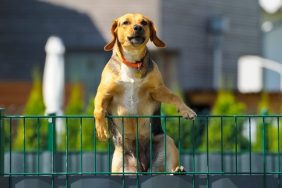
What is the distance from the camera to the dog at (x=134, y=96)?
23.7 feet

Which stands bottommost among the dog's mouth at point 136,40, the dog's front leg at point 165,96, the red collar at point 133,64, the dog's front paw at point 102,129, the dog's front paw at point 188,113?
the dog's front paw at point 102,129

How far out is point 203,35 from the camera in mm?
26922

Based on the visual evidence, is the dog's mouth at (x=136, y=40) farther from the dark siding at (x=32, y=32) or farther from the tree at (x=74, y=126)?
the dark siding at (x=32, y=32)

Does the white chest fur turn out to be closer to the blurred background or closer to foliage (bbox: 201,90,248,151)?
foliage (bbox: 201,90,248,151)

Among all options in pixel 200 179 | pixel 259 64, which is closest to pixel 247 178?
pixel 200 179

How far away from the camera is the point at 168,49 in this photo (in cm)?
2544

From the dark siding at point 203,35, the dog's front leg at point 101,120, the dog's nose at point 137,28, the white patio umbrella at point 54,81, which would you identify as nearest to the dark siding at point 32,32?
the dark siding at point 203,35

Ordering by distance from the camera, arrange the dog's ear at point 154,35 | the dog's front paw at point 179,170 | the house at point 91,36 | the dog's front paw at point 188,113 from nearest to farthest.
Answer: the dog's front paw at point 179,170
the dog's front paw at point 188,113
the dog's ear at point 154,35
the house at point 91,36

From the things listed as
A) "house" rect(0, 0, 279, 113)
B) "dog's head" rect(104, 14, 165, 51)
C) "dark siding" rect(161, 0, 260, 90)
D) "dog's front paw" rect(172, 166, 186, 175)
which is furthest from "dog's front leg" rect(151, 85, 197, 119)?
"dark siding" rect(161, 0, 260, 90)

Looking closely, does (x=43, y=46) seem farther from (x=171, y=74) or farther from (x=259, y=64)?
(x=259, y=64)

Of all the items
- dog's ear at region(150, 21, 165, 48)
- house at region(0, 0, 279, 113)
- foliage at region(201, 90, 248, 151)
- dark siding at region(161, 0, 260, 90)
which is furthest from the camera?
dark siding at region(161, 0, 260, 90)

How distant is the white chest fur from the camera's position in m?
7.25

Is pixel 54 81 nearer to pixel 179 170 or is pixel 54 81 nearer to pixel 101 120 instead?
pixel 101 120

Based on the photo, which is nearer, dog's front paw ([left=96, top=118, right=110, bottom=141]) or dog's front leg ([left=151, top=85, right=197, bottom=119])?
dog's front paw ([left=96, top=118, right=110, bottom=141])
